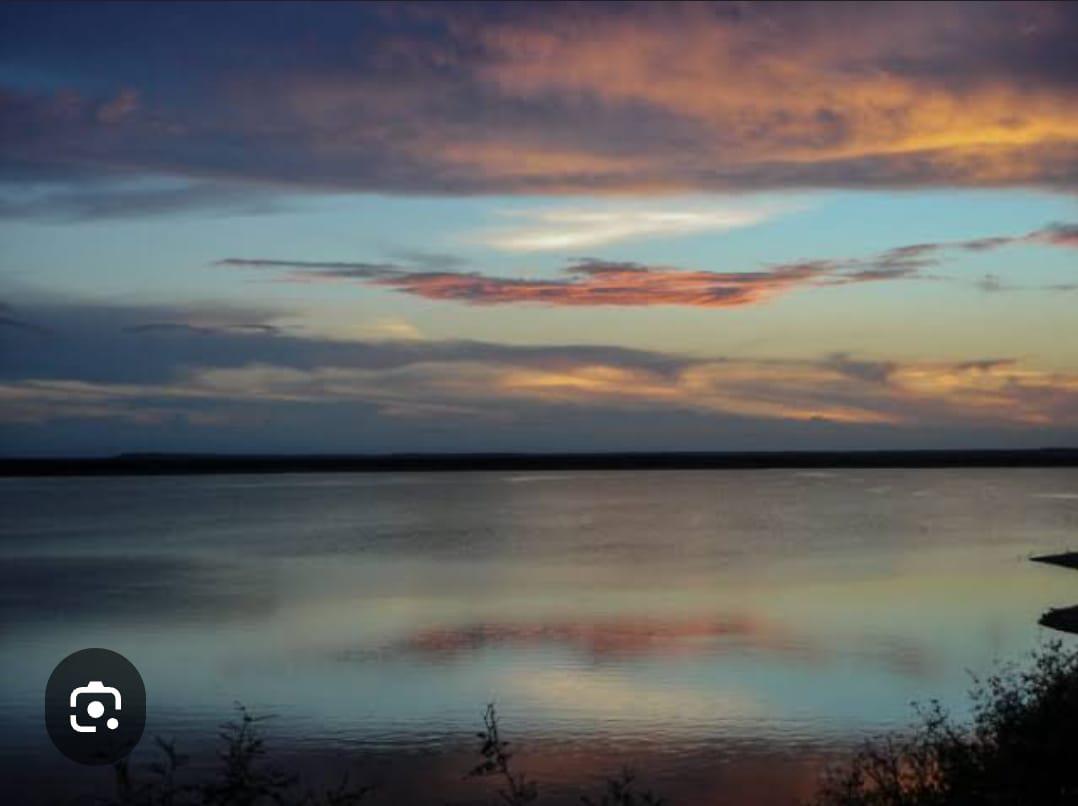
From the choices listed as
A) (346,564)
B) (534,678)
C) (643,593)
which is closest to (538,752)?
(534,678)

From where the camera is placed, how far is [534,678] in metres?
27.6

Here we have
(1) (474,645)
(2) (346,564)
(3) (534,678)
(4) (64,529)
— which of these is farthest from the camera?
(4) (64,529)

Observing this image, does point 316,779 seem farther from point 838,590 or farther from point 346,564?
point 346,564

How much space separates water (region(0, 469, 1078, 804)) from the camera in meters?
21.2

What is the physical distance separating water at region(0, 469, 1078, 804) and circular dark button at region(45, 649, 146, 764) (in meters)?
0.67

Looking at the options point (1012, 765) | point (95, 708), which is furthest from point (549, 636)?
point (95, 708)

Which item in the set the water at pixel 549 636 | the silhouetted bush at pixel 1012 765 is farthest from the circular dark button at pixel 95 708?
the silhouetted bush at pixel 1012 765

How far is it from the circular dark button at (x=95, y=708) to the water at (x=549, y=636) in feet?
2.21

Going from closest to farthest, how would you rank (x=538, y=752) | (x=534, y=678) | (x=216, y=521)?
(x=538, y=752) < (x=534, y=678) < (x=216, y=521)

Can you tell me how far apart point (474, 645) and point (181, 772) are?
13757 millimetres

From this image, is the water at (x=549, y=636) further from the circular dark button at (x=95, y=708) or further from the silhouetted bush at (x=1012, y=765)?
the silhouetted bush at (x=1012, y=765)

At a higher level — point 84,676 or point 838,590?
point 84,676

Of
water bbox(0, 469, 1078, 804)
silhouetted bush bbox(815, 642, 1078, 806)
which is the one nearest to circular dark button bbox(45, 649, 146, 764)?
water bbox(0, 469, 1078, 804)

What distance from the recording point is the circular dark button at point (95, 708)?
8945 mm
